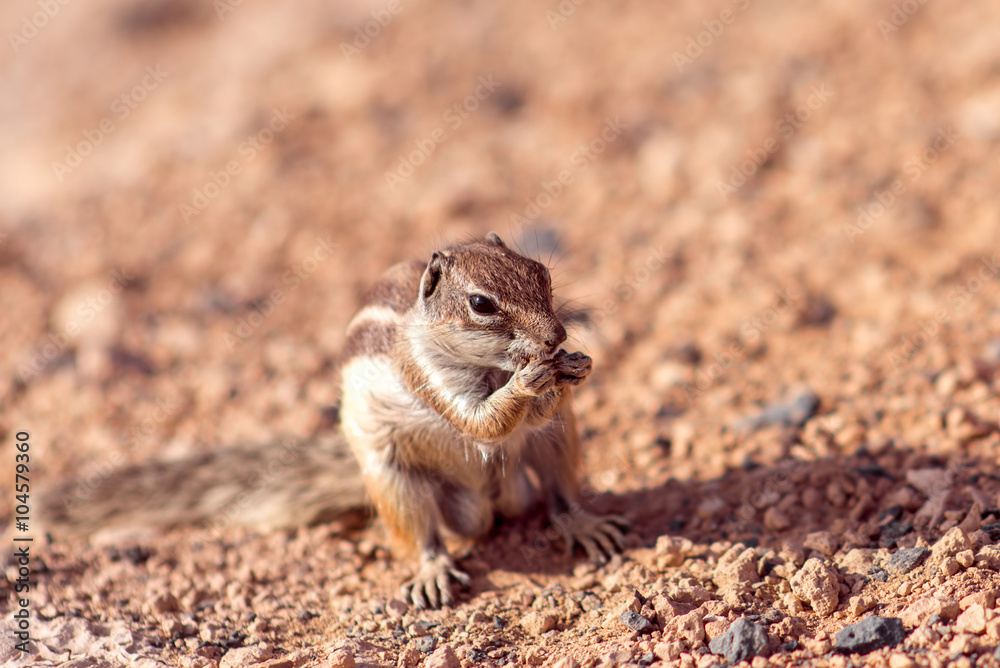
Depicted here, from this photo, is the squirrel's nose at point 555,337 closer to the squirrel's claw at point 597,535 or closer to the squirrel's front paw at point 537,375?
the squirrel's front paw at point 537,375

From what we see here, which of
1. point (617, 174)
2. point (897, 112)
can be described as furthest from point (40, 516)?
point (897, 112)

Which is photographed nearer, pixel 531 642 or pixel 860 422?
pixel 531 642

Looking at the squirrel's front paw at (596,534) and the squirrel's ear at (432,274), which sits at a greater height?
the squirrel's ear at (432,274)

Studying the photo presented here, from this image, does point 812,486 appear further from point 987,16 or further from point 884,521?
point 987,16

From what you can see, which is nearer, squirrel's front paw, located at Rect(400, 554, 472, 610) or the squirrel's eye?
the squirrel's eye

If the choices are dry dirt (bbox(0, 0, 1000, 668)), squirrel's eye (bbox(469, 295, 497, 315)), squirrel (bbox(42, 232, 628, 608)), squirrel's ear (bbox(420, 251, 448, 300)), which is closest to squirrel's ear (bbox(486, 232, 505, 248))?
squirrel (bbox(42, 232, 628, 608))

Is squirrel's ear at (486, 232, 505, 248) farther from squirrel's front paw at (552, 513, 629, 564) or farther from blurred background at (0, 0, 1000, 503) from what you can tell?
squirrel's front paw at (552, 513, 629, 564)

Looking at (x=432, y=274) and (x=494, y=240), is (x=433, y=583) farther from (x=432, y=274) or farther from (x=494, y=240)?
(x=494, y=240)

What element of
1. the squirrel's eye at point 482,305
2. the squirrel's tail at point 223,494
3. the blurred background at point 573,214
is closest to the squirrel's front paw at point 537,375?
the squirrel's eye at point 482,305
